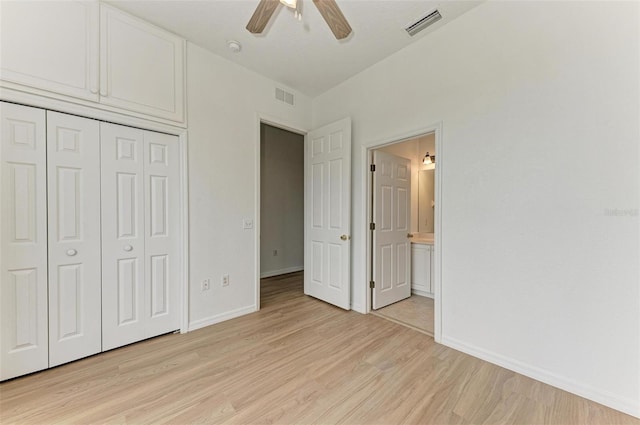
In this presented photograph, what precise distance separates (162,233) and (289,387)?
1826 mm

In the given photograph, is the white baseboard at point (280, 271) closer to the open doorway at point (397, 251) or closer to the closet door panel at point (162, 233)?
the closet door panel at point (162, 233)

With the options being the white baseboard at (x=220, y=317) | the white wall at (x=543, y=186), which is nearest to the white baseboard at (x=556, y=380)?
the white wall at (x=543, y=186)

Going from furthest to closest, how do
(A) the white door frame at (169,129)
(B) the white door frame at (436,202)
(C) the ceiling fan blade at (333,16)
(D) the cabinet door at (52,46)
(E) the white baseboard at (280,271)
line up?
(E) the white baseboard at (280,271)
(B) the white door frame at (436,202)
(A) the white door frame at (169,129)
(D) the cabinet door at (52,46)
(C) the ceiling fan blade at (333,16)

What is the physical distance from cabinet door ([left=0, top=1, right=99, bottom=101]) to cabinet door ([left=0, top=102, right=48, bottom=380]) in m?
0.26

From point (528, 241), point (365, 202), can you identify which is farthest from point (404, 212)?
point (528, 241)

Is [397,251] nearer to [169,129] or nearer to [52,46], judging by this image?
[169,129]

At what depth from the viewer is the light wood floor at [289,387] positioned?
60.4 inches

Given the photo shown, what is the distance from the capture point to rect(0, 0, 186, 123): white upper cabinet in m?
1.82

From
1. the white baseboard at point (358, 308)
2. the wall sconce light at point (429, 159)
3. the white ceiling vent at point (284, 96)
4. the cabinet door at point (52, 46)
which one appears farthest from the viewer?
the wall sconce light at point (429, 159)

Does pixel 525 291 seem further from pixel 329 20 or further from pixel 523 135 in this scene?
pixel 329 20

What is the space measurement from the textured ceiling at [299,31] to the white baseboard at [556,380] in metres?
2.90

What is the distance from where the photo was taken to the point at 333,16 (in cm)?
159

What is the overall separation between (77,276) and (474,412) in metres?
3.04

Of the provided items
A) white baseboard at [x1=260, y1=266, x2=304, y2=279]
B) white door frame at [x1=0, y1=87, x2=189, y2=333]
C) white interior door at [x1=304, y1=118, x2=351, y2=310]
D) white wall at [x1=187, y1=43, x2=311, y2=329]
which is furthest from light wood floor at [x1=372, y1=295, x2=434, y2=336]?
white baseboard at [x1=260, y1=266, x2=304, y2=279]
